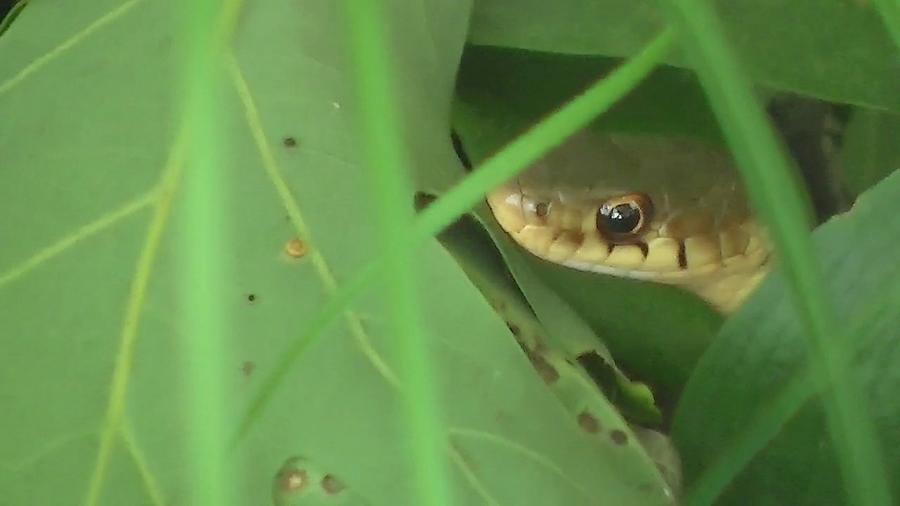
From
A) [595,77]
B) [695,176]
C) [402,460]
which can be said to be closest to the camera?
[402,460]

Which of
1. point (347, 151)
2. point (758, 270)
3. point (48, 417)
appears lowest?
point (48, 417)

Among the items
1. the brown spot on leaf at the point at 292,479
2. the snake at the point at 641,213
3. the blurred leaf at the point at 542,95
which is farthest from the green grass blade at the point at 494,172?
the snake at the point at 641,213

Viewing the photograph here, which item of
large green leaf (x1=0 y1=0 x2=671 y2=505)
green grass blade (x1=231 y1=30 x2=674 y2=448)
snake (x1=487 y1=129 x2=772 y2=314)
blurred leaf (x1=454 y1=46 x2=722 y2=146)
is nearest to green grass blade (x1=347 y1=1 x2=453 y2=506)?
green grass blade (x1=231 y1=30 x2=674 y2=448)

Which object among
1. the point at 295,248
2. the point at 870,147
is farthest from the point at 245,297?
the point at 870,147

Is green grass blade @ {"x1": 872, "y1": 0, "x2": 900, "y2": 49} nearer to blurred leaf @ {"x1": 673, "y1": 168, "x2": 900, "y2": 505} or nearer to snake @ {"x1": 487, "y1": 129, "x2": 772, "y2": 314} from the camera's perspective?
blurred leaf @ {"x1": 673, "y1": 168, "x2": 900, "y2": 505}

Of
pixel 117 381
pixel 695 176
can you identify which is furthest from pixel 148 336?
pixel 695 176

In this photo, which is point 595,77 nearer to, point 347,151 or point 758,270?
point 347,151

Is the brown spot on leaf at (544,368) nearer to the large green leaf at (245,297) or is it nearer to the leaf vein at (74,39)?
the large green leaf at (245,297)
